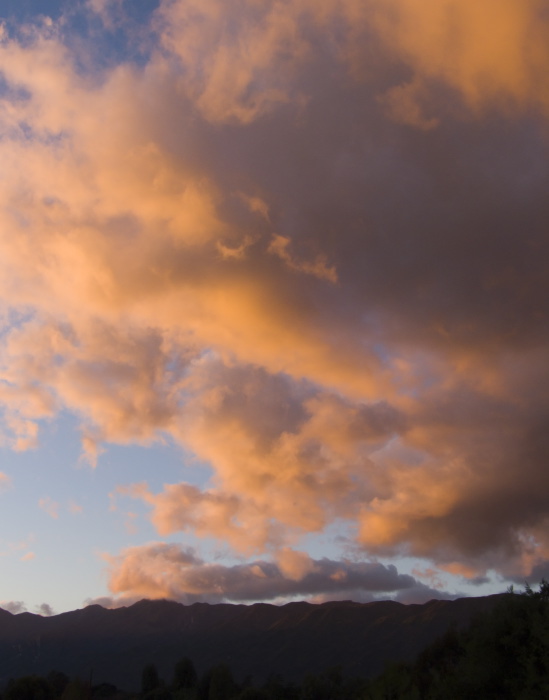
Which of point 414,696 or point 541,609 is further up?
point 541,609

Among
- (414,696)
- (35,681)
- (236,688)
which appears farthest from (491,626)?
(35,681)

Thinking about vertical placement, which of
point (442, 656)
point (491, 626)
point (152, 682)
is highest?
point (491, 626)

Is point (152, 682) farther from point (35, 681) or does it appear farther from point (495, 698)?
point (495, 698)

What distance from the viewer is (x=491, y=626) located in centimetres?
3534

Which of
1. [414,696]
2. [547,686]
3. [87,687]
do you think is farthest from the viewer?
[87,687]

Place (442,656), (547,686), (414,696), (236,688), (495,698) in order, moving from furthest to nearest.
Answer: (236,688), (442,656), (414,696), (495,698), (547,686)

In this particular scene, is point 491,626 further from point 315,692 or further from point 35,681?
point 35,681

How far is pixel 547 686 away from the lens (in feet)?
98.6

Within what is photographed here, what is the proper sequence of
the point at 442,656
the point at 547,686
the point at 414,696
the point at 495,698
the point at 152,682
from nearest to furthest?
the point at 547,686 < the point at 495,698 < the point at 414,696 < the point at 442,656 < the point at 152,682

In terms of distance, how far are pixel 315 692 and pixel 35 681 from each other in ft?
159

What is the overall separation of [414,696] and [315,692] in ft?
200

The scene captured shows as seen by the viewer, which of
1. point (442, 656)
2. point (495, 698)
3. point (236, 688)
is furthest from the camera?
point (236, 688)

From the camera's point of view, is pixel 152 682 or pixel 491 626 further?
pixel 152 682

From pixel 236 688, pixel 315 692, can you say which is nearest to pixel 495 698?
pixel 315 692
